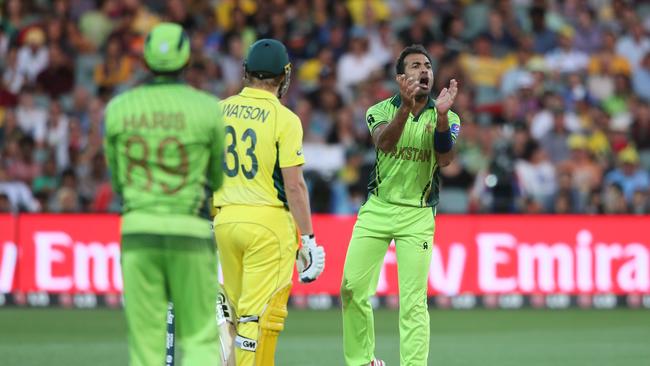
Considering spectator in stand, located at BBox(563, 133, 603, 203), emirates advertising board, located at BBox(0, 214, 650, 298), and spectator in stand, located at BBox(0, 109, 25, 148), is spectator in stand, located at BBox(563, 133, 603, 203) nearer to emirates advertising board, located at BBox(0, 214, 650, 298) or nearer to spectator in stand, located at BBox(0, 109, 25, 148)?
emirates advertising board, located at BBox(0, 214, 650, 298)

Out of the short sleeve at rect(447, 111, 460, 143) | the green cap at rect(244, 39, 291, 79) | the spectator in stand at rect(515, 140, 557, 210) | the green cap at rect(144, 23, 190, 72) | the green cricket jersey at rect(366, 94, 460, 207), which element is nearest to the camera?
the green cap at rect(144, 23, 190, 72)

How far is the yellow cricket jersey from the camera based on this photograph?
9156 millimetres

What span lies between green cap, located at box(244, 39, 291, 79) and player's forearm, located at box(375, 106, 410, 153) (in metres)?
0.98

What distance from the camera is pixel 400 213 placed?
33.9 feet

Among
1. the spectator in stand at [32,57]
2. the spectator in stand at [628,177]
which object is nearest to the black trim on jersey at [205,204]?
the spectator in stand at [628,177]

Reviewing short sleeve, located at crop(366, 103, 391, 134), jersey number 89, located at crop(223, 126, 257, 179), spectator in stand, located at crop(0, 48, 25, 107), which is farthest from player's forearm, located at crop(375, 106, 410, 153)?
spectator in stand, located at crop(0, 48, 25, 107)

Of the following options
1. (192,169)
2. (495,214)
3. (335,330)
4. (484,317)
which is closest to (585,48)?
(495,214)

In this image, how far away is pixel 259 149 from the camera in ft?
30.0

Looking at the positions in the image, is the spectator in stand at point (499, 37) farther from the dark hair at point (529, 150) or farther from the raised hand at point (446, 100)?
the raised hand at point (446, 100)

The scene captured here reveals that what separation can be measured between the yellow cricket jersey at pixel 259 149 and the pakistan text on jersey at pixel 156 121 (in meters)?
1.76

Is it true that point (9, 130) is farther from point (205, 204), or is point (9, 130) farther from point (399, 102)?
point (205, 204)

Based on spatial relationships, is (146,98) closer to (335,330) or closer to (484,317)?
(335,330)

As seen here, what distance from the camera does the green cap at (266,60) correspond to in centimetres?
928

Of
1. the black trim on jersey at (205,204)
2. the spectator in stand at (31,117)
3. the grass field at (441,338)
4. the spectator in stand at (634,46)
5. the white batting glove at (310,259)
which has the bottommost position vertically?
the grass field at (441,338)
